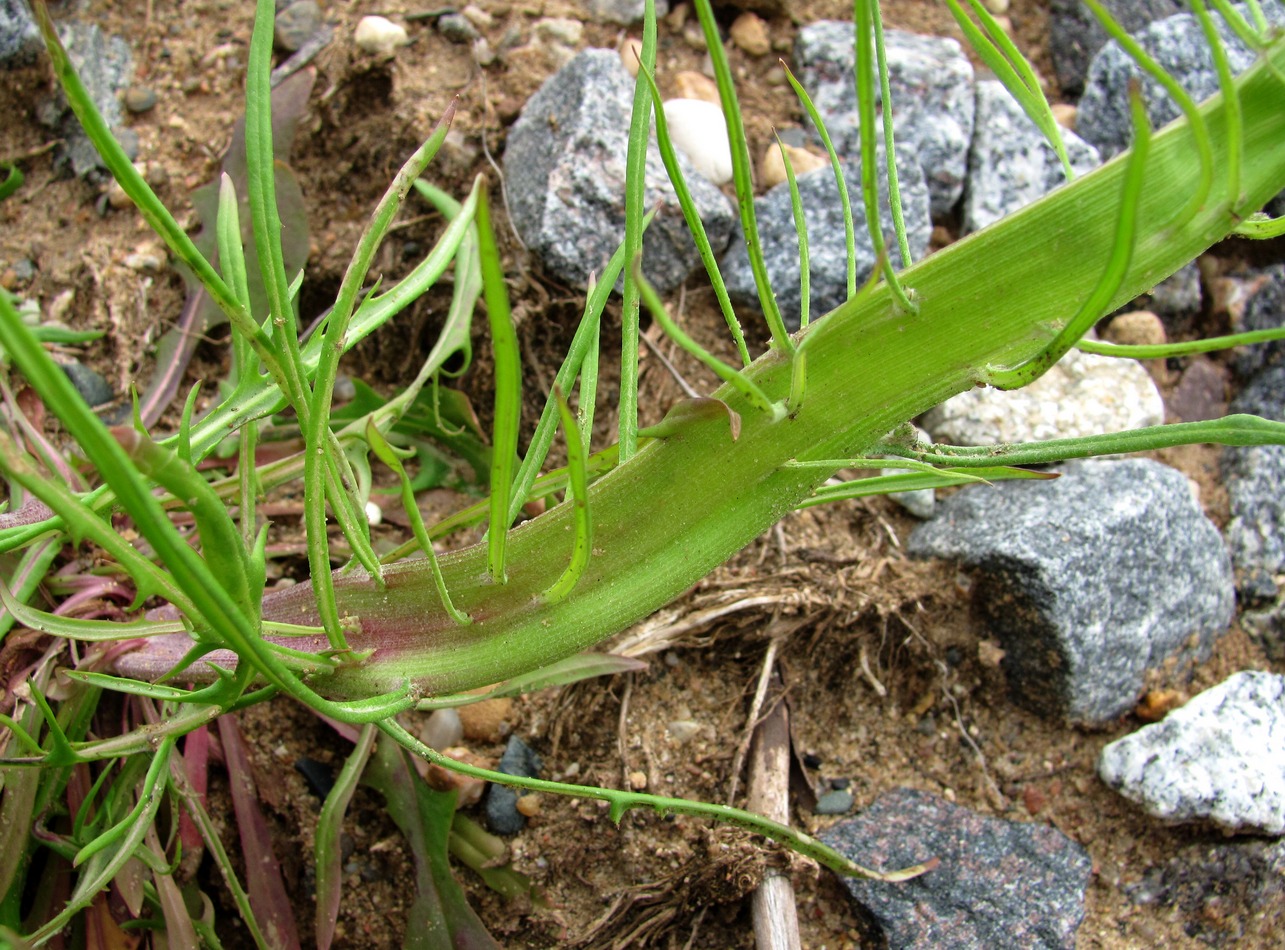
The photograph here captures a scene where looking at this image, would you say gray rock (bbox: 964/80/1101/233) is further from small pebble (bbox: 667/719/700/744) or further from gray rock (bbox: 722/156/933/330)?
small pebble (bbox: 667/719/700/744)

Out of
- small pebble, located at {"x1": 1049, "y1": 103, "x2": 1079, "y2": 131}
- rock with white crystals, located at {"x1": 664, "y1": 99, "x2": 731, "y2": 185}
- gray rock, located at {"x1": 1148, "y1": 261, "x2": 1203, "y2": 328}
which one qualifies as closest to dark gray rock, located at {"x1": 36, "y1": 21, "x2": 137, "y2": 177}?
rock with white crystals, located at {"x1": 664, "y1": 99, "x2": 731, "y2": 185}

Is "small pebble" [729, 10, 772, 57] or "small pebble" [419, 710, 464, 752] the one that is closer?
"small pebble" [419, 710, 464, 752]

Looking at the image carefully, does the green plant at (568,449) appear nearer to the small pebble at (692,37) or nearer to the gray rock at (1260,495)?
the gray rock at (1260,495)

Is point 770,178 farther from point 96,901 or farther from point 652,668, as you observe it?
point 96,901

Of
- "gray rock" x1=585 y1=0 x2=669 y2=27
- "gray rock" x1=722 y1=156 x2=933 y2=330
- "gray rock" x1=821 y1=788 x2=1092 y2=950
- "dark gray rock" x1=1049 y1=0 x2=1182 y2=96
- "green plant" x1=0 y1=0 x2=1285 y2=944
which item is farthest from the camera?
"dark gray rock" x1=1049 y1=0 x2=1182 y2=96

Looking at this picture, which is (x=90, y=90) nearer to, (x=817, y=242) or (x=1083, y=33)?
(x=817, y=242)

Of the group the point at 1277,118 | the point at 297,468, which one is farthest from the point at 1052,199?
the point at 297,468
